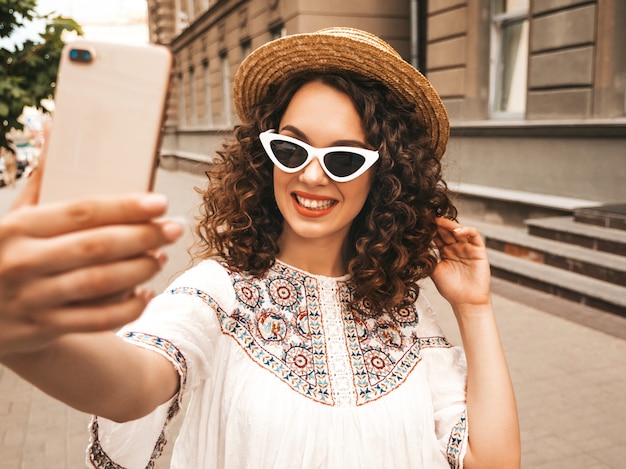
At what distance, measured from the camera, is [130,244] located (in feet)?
2.03

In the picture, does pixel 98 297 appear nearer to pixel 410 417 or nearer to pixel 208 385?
pixel 208 385

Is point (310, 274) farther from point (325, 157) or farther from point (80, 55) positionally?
point (80, 55)

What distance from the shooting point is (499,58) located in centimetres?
950

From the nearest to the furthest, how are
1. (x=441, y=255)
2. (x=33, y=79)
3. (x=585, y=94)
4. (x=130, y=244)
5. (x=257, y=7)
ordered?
Result: (x=130, y=244) → (x=441, y=255) → (x=33, y=79) → (x=585, y=94) → (x=257, y=7)

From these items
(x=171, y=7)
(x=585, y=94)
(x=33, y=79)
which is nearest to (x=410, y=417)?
(x=33, y=79)

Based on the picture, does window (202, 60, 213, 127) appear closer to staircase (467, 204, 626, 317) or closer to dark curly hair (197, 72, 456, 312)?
staircase (467, 204, 626, 317)

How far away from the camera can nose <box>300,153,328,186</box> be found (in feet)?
5.23

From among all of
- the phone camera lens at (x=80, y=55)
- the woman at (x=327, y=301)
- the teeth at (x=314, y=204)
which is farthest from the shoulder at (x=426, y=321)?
the phone camera lens at (x=80, y=55)

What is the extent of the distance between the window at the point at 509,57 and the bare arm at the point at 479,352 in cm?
795

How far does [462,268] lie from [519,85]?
8.33m

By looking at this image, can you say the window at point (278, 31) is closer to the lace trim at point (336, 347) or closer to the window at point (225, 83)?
the window at point (225, 83)

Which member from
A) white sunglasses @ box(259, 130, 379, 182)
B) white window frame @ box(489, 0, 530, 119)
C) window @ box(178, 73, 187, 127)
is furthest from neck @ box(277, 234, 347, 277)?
window @ box(178, 73, 187, 127)

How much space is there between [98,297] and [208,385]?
2.97ft

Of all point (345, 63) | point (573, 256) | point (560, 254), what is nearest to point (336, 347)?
point (345, 63)
